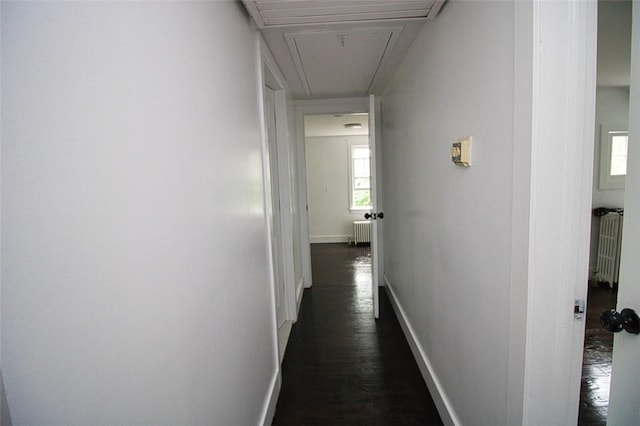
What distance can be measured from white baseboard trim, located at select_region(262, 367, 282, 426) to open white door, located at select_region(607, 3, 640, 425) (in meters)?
1.44

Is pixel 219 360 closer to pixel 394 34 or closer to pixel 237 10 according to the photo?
pixel 237 10

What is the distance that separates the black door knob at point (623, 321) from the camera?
2.55ft

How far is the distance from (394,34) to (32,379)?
2164mm

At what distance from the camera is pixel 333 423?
1735mm

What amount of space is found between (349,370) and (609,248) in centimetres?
337

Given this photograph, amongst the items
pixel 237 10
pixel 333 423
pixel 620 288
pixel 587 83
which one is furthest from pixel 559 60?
pixel 333 423

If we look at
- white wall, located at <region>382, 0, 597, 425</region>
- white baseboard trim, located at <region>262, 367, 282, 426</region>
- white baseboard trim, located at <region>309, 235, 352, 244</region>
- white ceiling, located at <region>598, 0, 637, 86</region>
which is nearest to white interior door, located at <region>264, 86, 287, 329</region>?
white baseboard trim, located at <region>262, 367, 282, 426</region>

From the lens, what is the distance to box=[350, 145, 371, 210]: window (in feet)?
21.3

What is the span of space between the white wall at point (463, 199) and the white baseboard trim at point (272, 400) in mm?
991

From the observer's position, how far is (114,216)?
60cm

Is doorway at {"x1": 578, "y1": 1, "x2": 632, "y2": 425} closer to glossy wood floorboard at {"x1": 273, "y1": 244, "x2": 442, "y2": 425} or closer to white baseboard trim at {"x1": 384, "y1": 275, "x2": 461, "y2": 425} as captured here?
white baseboard trim at {"x1": 384, "y1": 275, "x2": 461, "y2": 425}

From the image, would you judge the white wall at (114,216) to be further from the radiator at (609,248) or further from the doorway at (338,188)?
the doorway at (338,188)

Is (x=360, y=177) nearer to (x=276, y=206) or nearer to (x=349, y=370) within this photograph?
(x=276, y=206)

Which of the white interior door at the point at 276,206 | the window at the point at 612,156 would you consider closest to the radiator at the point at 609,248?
the window at the point at 612,156
